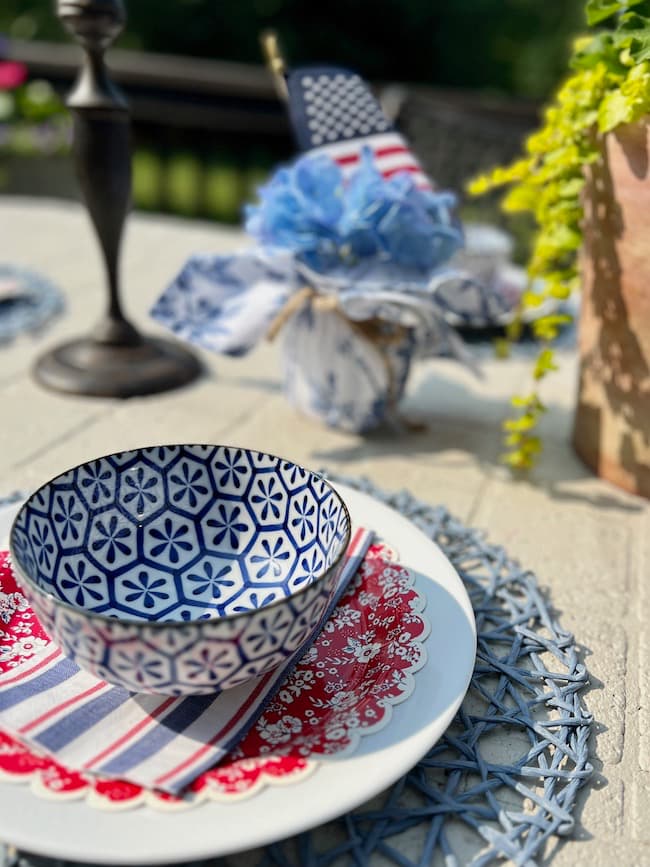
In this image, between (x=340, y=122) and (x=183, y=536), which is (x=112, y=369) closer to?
(x=340, y=122)

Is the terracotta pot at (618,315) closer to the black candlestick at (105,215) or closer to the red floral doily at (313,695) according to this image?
the red floral doily at (313,695)

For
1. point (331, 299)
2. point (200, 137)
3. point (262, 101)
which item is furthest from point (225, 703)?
point (200, 137)

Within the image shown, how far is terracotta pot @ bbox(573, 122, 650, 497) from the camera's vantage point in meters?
0.81

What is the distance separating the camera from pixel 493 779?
520 millimetres

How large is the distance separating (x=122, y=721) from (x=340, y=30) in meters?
6.21

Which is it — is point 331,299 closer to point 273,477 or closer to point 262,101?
point 273,477

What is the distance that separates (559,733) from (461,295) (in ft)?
1.75

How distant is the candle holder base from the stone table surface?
2 centimetres

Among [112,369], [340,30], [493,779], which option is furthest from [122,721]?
[340,30]

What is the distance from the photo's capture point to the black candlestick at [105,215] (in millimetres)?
1015

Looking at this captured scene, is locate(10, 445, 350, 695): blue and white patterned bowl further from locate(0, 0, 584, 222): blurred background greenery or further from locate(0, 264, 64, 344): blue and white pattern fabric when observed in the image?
locate(0, 0, 584, 222): blurred background greenery

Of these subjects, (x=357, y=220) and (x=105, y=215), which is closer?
(x=357, y=220)

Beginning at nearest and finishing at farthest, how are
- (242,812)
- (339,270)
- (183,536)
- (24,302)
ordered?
(242,812)
(183,536)
(339,270)
(24,302)

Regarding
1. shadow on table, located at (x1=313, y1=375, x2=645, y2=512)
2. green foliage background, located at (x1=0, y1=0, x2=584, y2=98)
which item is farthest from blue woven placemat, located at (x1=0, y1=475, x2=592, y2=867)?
green foliage background, located at (x1=0, y1=0, x2=584, y2=98)
